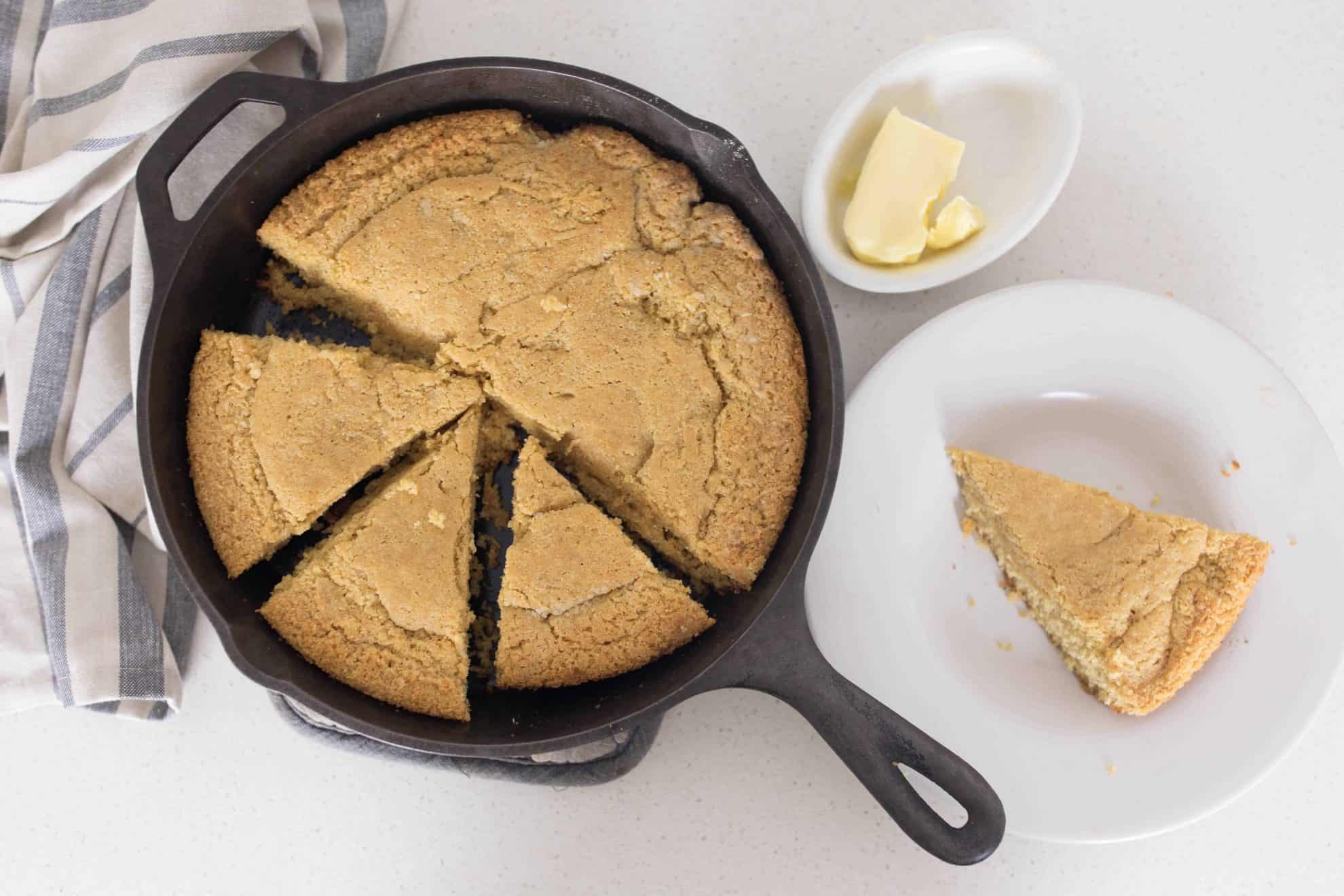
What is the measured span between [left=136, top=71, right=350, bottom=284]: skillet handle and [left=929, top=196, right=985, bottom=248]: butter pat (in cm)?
116

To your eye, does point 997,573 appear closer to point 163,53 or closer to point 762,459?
point 762,459

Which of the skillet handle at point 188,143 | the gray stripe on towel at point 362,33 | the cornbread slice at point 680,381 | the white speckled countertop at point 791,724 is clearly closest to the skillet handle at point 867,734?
the cornbread slice at point 680,381

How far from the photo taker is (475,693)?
1.77m

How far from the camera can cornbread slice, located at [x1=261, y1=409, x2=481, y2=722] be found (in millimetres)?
1646

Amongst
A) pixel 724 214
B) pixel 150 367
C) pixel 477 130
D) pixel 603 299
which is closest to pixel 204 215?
pixel 150 367

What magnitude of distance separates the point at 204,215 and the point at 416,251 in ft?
1.19

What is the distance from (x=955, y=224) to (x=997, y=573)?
743mm

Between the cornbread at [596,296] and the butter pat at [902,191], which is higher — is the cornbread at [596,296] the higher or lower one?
the lower one

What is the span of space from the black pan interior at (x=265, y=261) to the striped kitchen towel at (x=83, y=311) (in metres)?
0.27

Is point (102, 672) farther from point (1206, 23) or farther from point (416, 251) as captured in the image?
point (1206, 23)

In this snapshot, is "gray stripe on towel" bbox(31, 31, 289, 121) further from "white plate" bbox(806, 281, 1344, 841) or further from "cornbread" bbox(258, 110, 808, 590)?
"white plate" bbox(806, 281, 1344, 841)

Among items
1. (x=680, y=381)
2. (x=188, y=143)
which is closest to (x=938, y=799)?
(x=680, y=381)

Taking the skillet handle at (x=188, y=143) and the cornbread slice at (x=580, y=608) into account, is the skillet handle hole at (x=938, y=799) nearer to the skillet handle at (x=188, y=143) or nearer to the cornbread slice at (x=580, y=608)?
the cornbread slice at (x=580, y=608)

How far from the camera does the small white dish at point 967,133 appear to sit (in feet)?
6.07
